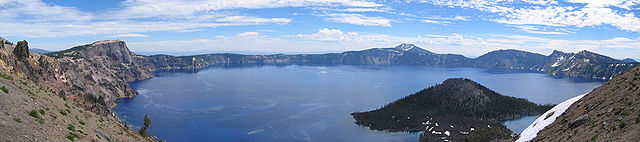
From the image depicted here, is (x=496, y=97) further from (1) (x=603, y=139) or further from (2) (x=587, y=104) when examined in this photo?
(1) (x=603, y=139)

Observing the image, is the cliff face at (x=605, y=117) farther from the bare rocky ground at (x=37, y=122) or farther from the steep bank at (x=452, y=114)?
the steep bank at (x=452, y=114)

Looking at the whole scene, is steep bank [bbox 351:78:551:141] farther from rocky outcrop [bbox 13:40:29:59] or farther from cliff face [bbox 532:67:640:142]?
rocky outcrop [bbox 13:40:29:59]

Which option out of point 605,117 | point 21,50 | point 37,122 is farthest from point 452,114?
point 37,122

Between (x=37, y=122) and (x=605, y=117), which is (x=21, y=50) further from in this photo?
(x=605, y=117)

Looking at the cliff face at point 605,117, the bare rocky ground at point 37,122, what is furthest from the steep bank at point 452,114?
the bare rocky ground at point 37,122

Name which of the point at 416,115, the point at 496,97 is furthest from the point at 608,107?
the point at 496,97
